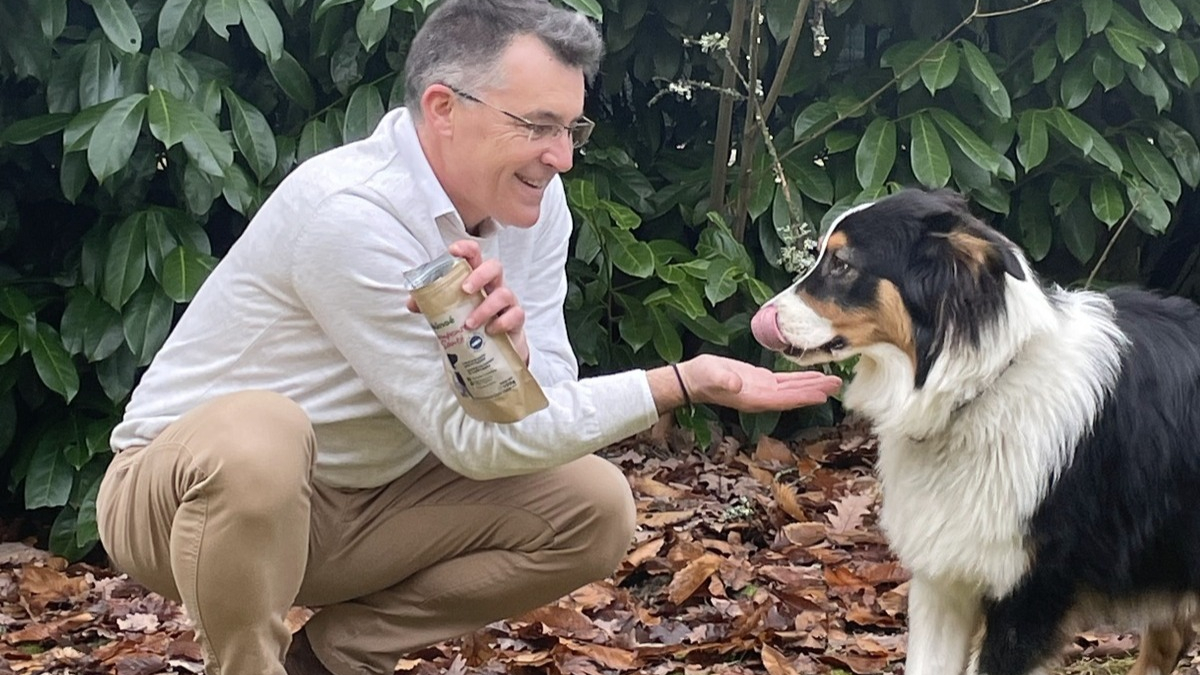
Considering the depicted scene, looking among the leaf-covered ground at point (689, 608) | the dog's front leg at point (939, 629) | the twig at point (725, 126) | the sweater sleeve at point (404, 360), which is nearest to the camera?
the sweater sleeve at point (404, 360)

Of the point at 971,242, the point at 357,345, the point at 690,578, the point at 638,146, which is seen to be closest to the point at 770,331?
the point at 971,242

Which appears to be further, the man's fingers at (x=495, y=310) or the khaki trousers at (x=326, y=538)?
the khaki trousers at (x=326, y=538)

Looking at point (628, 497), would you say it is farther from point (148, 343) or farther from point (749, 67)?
point (749, 67)

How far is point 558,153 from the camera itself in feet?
8.14

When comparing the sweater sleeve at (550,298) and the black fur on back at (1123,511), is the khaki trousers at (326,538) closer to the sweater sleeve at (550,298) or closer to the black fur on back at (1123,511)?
the sweater sleeve at (550,298)

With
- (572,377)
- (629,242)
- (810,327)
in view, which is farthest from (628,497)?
(629,242)

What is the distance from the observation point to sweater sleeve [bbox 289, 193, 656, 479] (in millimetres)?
2355

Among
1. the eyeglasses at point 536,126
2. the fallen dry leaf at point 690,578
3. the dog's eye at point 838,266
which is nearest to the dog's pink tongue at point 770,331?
the dog's eye at point 838,266

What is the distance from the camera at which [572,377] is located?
2855mm

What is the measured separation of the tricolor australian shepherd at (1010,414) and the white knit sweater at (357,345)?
0.65 meters

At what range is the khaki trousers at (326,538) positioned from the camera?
2.38 meters

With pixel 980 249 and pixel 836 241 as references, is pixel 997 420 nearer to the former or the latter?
pixel 980 249

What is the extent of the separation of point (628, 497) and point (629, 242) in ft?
6.40

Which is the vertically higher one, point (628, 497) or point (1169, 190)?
point (1169, 190)
